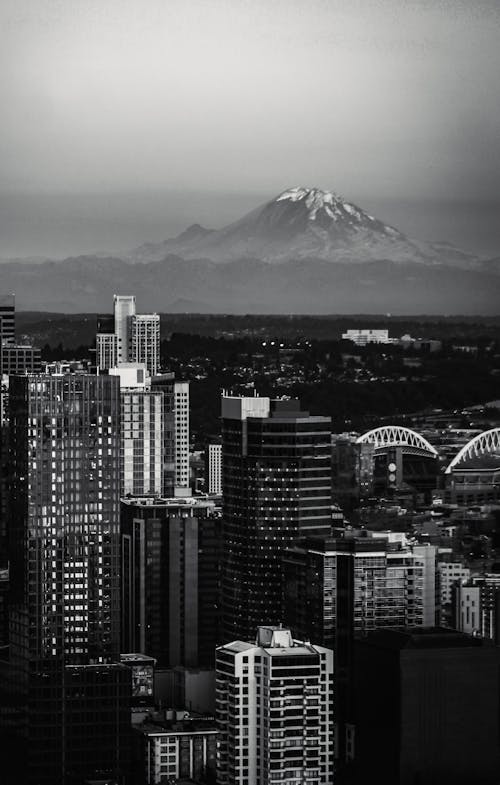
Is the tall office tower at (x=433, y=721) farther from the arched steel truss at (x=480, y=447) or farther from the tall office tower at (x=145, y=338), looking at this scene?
the tall office tower at (x=145, y=338)

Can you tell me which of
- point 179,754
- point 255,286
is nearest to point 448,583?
point 179,754

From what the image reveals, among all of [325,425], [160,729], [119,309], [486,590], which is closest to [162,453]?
[119,309]


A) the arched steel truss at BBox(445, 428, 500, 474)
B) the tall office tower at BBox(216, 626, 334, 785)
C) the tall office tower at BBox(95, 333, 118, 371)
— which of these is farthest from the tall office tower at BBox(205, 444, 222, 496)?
the tall office tower at BBox(216, 626, 334, 785)

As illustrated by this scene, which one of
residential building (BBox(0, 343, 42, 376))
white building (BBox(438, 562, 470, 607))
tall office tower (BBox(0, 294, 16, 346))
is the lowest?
white building (BBox(438, 562, 470, 607))

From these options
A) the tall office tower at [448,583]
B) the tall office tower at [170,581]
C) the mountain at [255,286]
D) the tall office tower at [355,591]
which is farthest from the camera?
the mountain at [255,286]

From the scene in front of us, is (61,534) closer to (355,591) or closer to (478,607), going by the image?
(355,591)

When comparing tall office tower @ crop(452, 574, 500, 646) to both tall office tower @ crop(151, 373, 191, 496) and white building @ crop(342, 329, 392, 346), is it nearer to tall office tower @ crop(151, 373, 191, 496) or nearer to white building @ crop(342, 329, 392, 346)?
white building @ crop(342, 329, 392, 346)

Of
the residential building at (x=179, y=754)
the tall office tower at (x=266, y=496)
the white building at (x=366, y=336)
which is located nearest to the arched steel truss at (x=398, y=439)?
the white building at (x=366, y=336)
